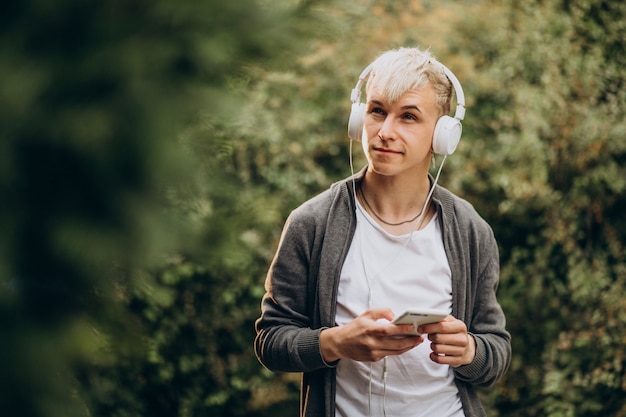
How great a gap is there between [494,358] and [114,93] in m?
1.75

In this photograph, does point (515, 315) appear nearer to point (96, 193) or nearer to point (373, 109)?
point (373, 109)

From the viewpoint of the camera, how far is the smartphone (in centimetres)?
184

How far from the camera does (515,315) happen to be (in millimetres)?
5340

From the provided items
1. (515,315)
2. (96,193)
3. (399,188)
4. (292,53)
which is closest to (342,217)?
(399,188)

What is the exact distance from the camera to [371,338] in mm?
1951

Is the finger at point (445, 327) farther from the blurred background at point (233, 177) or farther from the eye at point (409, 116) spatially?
the blurred background at point (233, 177)

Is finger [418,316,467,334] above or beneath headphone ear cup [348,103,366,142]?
beneath

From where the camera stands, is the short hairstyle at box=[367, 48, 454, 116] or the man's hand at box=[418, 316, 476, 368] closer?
the man's hand at box=[418, 316, 476, 368]

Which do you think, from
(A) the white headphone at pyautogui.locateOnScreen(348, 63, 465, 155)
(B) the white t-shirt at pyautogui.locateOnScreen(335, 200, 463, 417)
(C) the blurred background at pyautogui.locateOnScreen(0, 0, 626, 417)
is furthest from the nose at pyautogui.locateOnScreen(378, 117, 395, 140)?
(C) the blurred background at pyautogui.locateOnScreen(0, 0, 626, 417)

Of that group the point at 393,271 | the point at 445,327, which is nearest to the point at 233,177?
the point at 445,327

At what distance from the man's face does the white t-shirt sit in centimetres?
20

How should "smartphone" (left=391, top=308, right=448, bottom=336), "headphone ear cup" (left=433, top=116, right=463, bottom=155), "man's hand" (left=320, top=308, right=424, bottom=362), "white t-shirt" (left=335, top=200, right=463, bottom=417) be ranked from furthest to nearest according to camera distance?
1. "headphone ear cup" (left=433, top=116, right=463, bottom=155)
2. "white t-shirt" (left=335, top=200, right=463, bottom=417)
3. "man's hand" (left=320, top=308, right=424, bottom=362)
4. "smartphone" (left=391, top=308, right=448, bottom=336)

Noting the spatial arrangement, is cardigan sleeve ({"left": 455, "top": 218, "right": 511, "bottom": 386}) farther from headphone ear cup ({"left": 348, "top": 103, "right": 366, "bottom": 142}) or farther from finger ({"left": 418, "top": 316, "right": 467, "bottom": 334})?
headphone ear cup ({"left": 348, "top": 103, "right": 366, "bottom": 142})

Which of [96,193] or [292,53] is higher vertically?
[292,53]
